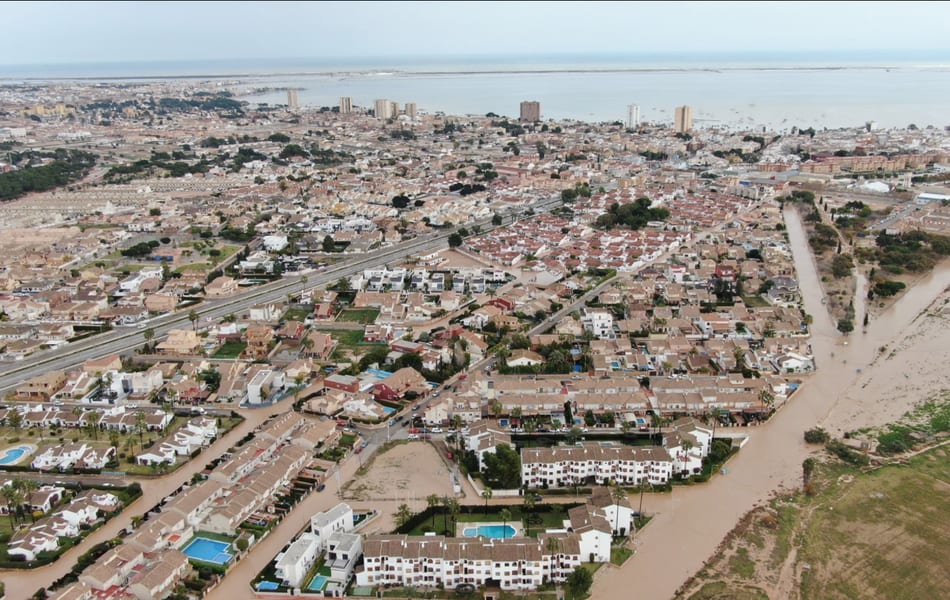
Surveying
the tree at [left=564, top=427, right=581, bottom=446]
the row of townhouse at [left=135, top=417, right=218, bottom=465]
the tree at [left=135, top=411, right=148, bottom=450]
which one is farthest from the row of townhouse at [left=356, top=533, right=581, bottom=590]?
the tree at [left=135, top=411, right=148, bottom=450]

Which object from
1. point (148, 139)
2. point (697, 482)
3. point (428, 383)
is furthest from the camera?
point (148, 139)

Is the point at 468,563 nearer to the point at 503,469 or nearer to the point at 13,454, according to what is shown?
the point at 503,469

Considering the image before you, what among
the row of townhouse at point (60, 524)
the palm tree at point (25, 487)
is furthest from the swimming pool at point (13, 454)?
the row of townhouse at point (60, 524)

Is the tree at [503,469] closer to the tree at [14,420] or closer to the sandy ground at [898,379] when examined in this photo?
the sandy ground at [898,379]

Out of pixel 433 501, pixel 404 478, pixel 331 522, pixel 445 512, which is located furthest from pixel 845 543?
pixel 331 522

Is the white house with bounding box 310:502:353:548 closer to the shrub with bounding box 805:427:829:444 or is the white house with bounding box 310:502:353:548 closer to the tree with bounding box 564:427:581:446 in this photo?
the tree with bounding box 564:427:581:446

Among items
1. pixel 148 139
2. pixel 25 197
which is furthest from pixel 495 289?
pixel 148 139

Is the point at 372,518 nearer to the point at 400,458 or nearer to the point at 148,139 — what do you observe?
the point at 400,458
